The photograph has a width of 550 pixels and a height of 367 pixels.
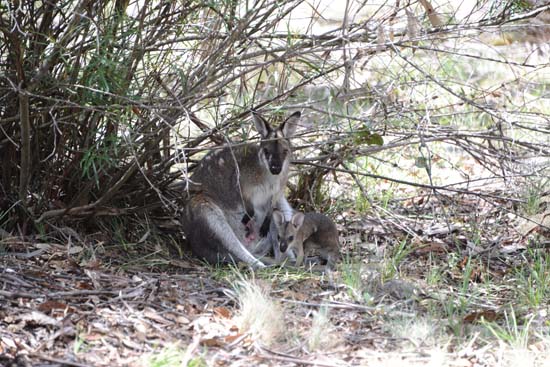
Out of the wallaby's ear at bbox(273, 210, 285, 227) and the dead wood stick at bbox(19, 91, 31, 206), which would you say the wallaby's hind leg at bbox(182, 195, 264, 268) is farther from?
the dead wood stick at bbox(19, 91, 31, 206)

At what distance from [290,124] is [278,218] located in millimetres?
784

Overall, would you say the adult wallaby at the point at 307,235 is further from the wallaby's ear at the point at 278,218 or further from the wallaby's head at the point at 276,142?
the wallaby's head at the point at 276,142

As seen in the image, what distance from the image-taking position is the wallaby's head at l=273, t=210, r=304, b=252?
21.0ft

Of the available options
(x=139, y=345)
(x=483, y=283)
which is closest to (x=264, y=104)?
(x=483, y=283)

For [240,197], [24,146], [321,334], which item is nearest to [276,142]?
[240,197]

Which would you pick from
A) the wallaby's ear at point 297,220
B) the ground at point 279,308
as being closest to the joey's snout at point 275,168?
the wallaby's ear at point 297,220

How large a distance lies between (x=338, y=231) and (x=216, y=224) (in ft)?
4.09

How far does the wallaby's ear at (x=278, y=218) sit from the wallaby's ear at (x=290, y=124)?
0.67 meters

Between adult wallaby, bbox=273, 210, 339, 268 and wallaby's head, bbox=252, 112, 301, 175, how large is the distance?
0.41m

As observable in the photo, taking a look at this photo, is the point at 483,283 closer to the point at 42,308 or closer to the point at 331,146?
the point at 331,146

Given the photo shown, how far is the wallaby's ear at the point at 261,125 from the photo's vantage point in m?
6.00

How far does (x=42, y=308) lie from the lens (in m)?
4.63

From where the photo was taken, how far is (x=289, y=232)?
641cm

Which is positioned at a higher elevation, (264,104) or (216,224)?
(264,104)
